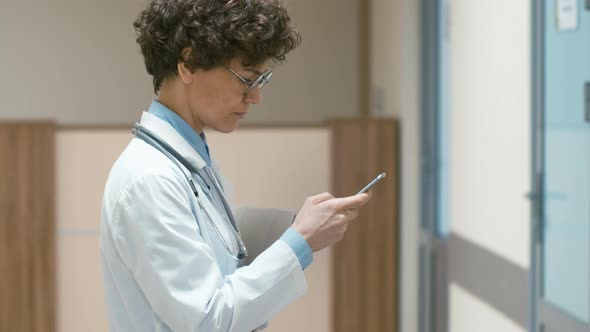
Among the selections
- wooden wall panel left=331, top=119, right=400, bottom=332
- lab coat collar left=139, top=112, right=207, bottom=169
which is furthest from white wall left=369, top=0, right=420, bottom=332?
lab coat collar left=139, top=112, right=207, bottom=169

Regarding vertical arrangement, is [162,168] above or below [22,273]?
above

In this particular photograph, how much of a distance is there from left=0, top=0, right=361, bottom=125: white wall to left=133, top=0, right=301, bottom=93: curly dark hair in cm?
399

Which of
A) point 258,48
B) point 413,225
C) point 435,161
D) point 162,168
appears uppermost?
point 258,48

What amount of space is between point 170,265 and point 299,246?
214 mm

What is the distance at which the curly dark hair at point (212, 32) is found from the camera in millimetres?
1496

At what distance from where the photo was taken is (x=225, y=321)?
4.66 ft

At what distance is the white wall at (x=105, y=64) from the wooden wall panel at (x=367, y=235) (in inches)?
46.1

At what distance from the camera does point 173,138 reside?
1540 mm

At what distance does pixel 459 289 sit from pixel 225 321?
280 cm

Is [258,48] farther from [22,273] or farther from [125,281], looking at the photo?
[22,273]

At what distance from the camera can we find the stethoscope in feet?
4.97

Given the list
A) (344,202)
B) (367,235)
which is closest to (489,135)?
(367,235)

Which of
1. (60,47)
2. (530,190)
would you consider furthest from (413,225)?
(60,47)

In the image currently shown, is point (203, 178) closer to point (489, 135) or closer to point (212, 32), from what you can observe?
point (212, 32)
